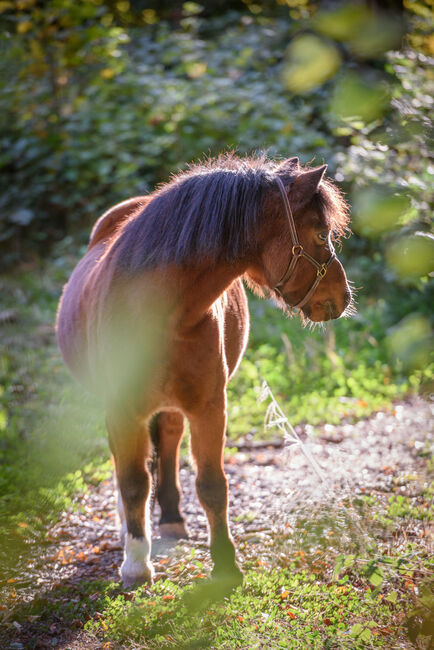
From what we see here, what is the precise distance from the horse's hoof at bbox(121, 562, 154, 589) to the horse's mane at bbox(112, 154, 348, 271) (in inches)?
58.4

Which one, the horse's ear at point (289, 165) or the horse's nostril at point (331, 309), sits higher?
the horse's ear at point (289, 165)

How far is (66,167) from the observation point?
10789 millimetres

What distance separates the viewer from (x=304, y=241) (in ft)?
8.85

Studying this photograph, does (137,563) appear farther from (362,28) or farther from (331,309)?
(362,28)

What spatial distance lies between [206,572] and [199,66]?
9.75 m

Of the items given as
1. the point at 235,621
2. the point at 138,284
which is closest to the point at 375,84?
the point at 138,284

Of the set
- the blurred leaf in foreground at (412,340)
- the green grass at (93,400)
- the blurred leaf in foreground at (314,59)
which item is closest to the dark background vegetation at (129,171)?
the green grass at (93,400)

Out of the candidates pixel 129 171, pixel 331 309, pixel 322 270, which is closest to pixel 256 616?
pixel 331 309

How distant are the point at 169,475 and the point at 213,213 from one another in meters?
1.80

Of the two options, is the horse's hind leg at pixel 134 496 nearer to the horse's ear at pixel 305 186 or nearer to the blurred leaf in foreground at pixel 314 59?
the horse's ear at pixel 305 186

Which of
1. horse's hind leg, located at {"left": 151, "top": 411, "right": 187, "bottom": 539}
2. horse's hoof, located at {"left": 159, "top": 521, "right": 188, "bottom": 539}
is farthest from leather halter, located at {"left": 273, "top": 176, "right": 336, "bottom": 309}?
horse's hoof, located at {"left": 159, "top": 521, "right": 188, "bottom": 539}

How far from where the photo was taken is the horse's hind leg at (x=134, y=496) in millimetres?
3135

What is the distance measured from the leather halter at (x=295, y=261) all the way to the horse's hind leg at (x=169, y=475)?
134 centimetres

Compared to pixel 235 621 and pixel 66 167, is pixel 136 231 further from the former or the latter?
pixel 66 167
